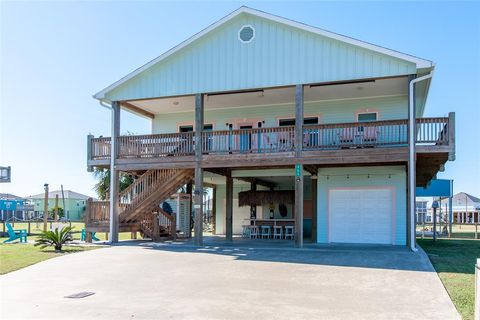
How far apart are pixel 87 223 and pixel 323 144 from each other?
10.2 meters

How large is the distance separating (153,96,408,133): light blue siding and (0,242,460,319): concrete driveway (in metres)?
7.04

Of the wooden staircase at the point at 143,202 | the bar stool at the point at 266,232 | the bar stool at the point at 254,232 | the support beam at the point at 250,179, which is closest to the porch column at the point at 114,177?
the wooden staircase at the point at 143,202

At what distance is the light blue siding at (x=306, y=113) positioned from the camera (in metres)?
19.4

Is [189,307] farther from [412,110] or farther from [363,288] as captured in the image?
[412,110]

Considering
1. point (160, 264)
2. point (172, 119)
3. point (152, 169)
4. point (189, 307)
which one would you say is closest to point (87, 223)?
point (152, 169)

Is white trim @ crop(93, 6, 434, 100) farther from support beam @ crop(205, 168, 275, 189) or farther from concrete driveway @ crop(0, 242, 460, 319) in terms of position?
concrete driveway @ crop(0, 242, 460, 319)

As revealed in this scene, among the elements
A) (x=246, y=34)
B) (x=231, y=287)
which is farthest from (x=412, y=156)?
(x=231, y=287)

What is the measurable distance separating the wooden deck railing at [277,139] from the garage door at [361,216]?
9.48 feet

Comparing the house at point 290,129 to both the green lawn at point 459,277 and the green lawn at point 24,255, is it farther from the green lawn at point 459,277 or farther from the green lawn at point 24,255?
the green lawn at point 24,255

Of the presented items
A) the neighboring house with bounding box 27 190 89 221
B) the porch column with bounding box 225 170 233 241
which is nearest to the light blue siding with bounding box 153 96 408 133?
the porch column with bounding box 225 170 233 241

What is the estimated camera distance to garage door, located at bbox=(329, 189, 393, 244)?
1906 centimetres

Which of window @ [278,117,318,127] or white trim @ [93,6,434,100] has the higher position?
white trim @ [93,6,434,100]

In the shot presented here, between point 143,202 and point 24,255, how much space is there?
5864 millimetres

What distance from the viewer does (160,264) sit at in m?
12.6
